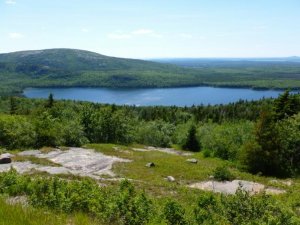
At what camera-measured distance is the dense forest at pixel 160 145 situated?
961 centimetres

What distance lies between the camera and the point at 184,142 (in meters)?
75.0

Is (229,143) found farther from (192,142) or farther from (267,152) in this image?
(267,152)

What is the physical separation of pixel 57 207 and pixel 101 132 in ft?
193


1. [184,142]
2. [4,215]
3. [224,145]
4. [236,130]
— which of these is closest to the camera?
[4,215]

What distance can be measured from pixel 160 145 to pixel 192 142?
12599mm

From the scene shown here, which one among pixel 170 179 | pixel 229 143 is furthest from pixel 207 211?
pixel 229 143

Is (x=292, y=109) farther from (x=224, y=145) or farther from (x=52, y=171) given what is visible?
(x=52, y=171)

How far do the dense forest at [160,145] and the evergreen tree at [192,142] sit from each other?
220mm

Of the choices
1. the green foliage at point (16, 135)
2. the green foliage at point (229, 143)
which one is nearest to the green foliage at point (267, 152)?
the green foliage at point (229, 143)

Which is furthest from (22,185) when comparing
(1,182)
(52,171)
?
(52,171)

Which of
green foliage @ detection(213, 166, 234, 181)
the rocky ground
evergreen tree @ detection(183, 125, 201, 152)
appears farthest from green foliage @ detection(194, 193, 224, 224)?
evergreen tree @ detection(183, 125, 201, 152)

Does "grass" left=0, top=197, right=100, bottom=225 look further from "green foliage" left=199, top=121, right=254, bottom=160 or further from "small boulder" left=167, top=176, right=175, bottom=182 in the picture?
"green foliage" left=199, top=121, right=254, bottom=160

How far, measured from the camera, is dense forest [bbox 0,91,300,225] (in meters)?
9.61

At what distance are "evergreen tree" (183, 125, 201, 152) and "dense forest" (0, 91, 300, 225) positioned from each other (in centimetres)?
22
